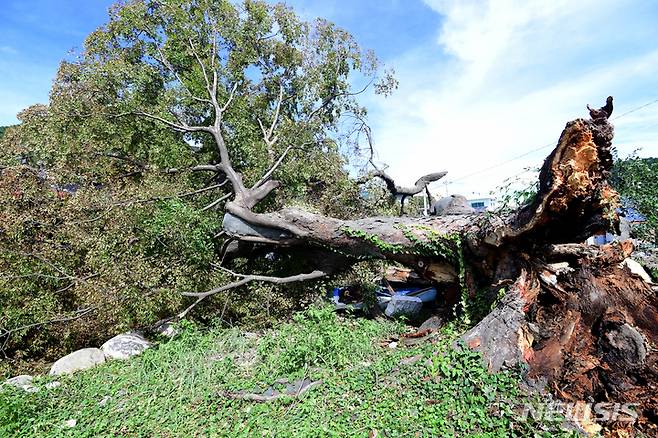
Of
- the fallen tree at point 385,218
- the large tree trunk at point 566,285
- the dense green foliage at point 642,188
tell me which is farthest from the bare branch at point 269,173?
the dense green foliage at point 642,188

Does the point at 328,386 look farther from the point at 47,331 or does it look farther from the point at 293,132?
the point at 293,132

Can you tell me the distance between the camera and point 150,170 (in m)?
7.43

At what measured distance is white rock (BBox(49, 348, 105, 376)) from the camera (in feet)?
16.5

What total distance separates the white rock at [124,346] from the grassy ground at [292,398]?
0.46 m

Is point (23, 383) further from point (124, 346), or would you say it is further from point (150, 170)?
point (150, 170)

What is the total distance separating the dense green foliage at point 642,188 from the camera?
632 cm

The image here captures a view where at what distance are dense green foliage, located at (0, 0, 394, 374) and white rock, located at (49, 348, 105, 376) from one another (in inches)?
19.6

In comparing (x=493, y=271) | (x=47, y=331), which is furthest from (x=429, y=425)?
(x=47, y=331)

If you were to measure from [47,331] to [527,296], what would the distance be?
254 inches

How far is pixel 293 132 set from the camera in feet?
29.0

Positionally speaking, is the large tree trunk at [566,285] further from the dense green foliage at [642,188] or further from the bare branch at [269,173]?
the bare branch at [269,173]

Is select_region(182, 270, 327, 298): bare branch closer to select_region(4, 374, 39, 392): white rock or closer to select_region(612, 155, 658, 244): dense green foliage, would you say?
select_region(4, 374, 39, 392): white rock

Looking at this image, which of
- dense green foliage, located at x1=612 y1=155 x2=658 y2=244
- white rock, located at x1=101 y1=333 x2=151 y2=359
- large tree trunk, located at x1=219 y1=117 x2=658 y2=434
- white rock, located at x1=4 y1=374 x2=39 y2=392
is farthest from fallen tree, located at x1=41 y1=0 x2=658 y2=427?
dense green foliage, located at x1=612 y1=155 x2=658 y2=244

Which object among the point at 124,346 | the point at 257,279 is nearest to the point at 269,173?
the point at 257,279
